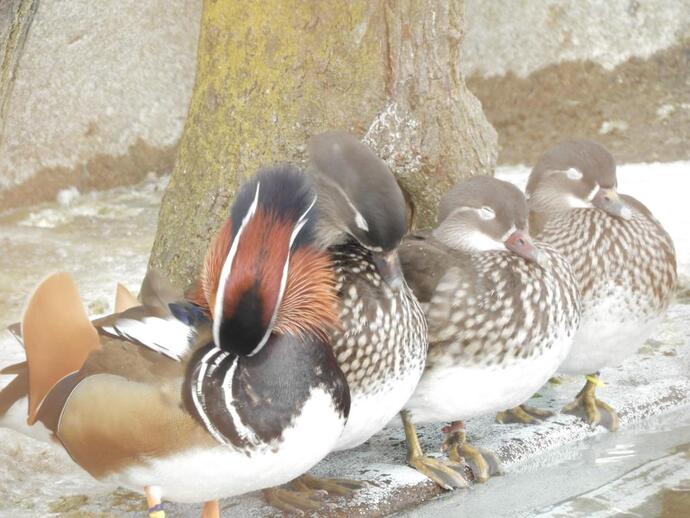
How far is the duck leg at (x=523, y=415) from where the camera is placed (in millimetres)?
3457

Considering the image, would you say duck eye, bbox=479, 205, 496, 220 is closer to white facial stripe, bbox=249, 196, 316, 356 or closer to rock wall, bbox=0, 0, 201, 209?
white facial stripe, bbox=249, 196, 316, 356

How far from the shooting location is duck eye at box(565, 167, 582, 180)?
Result: 339cm

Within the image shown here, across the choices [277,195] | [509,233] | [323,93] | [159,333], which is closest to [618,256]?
[509,233]

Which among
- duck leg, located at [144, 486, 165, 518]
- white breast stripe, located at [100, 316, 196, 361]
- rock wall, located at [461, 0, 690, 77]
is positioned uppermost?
rock wall, located at [461, 0, 690, 77]

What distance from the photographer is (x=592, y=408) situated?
3439 millimetres

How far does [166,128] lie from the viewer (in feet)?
20.6

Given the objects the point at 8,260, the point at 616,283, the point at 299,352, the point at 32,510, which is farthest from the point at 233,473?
the point at 8,260

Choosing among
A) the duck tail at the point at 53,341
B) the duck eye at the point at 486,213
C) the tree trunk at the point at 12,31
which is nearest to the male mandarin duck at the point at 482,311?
the duck eye at the point at 486,213

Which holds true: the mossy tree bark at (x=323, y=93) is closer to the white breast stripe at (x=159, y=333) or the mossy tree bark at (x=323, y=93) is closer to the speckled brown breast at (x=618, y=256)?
the speckled brown breast at (x=618, y=256)

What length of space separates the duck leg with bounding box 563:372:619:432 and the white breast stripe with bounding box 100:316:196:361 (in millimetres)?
1378

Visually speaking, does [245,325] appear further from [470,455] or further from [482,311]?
[470,455]

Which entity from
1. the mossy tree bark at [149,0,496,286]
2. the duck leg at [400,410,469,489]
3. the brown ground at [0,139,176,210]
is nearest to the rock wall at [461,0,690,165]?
the brown ground at [0,139,176,210]

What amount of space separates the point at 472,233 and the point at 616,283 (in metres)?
0.48

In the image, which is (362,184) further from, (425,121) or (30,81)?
(30,81)
